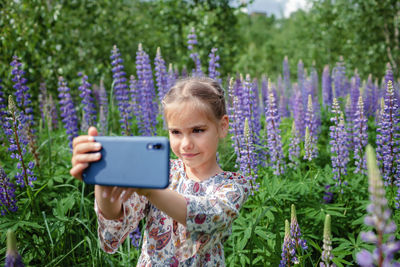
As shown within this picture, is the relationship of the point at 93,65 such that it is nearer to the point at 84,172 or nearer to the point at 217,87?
the point at 217,87

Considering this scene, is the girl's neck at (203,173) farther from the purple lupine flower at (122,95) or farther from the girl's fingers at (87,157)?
the purple lupine flower at (122,95)

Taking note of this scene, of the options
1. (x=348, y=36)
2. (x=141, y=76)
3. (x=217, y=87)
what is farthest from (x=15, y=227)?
(x=348, y=36)

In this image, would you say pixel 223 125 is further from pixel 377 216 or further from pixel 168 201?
pixel 377 216

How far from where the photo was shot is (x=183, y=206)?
1.49 meters

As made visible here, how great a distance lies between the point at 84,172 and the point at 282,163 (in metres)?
2.48

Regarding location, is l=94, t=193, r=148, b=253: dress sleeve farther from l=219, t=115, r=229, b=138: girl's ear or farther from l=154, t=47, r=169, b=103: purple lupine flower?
l=154, t=47, r=169, b=103: purple lupine flower

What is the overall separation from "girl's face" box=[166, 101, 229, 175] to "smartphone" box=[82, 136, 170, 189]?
18.6 inches

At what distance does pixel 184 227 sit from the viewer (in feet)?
5.87

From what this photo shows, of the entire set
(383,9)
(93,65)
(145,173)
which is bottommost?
(145,173)

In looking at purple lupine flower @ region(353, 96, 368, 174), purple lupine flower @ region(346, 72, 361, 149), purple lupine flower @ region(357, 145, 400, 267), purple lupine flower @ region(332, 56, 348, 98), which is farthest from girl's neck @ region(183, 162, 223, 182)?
purple lupine flower @ region(332, 56, 348, 98)

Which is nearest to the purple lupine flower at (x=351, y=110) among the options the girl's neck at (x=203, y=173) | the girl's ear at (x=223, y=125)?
the girl's ear at (x=223, y=125)

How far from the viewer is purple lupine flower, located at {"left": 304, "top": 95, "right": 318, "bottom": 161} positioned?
3.20m

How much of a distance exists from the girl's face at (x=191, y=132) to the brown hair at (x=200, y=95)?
1.8 inches

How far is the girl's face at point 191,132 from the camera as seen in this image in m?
1.75
